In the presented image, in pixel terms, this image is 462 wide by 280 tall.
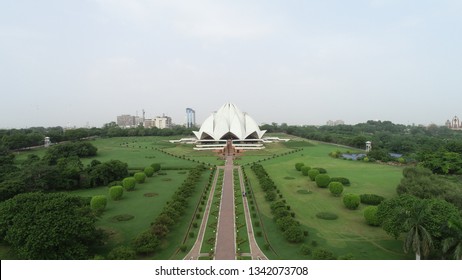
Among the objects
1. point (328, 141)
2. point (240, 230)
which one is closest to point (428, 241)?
point (240, 230)

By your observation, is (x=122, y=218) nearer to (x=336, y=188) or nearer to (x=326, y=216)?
(x=326, y=216)

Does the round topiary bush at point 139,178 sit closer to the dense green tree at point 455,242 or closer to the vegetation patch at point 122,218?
the vegetation patch at point 122,218

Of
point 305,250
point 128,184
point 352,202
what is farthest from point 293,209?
point 128,184

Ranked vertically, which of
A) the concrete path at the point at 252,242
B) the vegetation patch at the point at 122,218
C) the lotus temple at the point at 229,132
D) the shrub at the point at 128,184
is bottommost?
the concrete path at the point at 252,242

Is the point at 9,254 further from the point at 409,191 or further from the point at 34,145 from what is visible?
the point at 34,145

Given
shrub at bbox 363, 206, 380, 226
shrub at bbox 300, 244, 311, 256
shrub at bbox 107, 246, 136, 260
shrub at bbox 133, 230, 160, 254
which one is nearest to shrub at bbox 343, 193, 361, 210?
shrub at bbox 363, 206, 380, 226

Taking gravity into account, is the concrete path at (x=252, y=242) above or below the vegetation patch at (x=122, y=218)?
below

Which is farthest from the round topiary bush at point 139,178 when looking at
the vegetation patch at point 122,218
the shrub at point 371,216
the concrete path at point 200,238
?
the shrub at point 371,216

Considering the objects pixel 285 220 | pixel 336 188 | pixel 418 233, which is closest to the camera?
pixel 418 233
